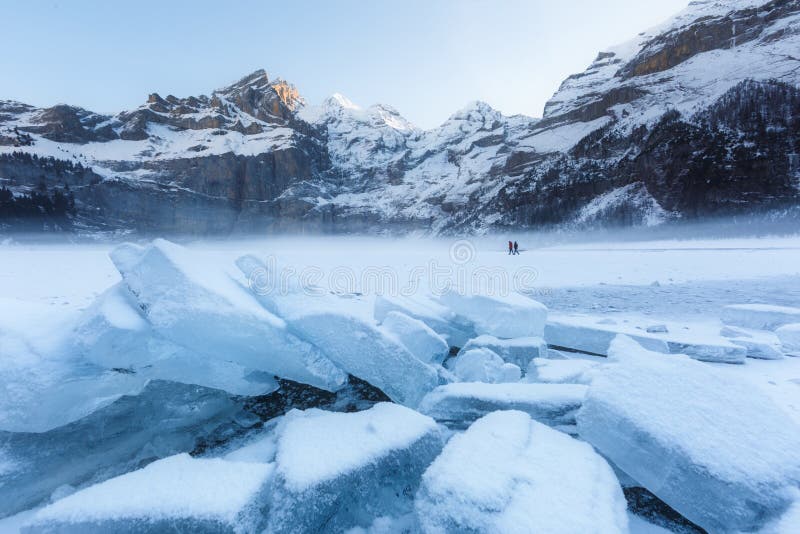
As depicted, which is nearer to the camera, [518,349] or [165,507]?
[165,507]

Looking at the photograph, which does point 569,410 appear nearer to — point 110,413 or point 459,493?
point 459,493

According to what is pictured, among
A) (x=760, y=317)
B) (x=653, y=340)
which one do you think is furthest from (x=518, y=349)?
(x=760, y=317)

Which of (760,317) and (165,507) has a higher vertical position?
(165,507)

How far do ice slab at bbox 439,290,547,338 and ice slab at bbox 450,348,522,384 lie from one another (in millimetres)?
794

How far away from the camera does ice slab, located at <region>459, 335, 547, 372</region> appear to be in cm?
321

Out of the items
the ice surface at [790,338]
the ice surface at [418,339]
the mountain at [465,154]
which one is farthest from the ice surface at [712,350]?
the mountain at [465,154]

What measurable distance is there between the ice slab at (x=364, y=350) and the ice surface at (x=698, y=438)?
105 cm

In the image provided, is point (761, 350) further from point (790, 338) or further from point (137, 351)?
point (137, 351)

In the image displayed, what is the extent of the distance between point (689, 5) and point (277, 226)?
12332 cm

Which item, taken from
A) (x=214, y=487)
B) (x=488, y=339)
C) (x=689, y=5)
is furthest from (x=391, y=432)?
(x=689, y=5)

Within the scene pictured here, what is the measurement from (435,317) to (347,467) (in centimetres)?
265

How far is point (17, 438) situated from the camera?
2020 millimetres

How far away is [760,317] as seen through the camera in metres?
4.40

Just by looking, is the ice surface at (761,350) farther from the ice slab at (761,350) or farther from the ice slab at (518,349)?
the ice slab at (518,349)
